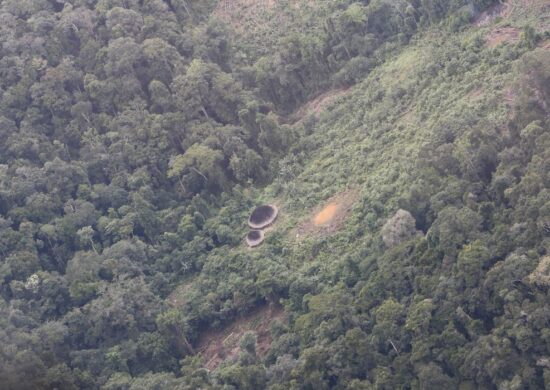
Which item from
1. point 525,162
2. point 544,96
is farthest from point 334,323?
point 544,96

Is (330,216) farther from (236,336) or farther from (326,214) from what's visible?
(236,336)

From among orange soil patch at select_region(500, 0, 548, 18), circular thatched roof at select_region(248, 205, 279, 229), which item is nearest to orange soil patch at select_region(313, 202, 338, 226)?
circular thatched roof at select_region(248, 205, 279, 229)

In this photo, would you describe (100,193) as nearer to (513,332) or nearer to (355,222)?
(355,222)

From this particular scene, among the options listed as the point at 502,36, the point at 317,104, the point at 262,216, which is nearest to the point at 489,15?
the point at 502,36

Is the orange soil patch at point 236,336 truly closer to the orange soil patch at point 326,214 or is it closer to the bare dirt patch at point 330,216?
the bare dirt patch at point 330,216

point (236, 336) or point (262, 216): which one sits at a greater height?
point (262, 216)

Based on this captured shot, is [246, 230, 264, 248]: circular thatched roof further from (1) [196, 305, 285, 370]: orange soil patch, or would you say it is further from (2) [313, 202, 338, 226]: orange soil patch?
(1) [196, 305, 285, 370]: orange soil patch

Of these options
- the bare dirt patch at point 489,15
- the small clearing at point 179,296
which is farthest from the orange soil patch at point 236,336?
the bare dirt patch at point 489,15
